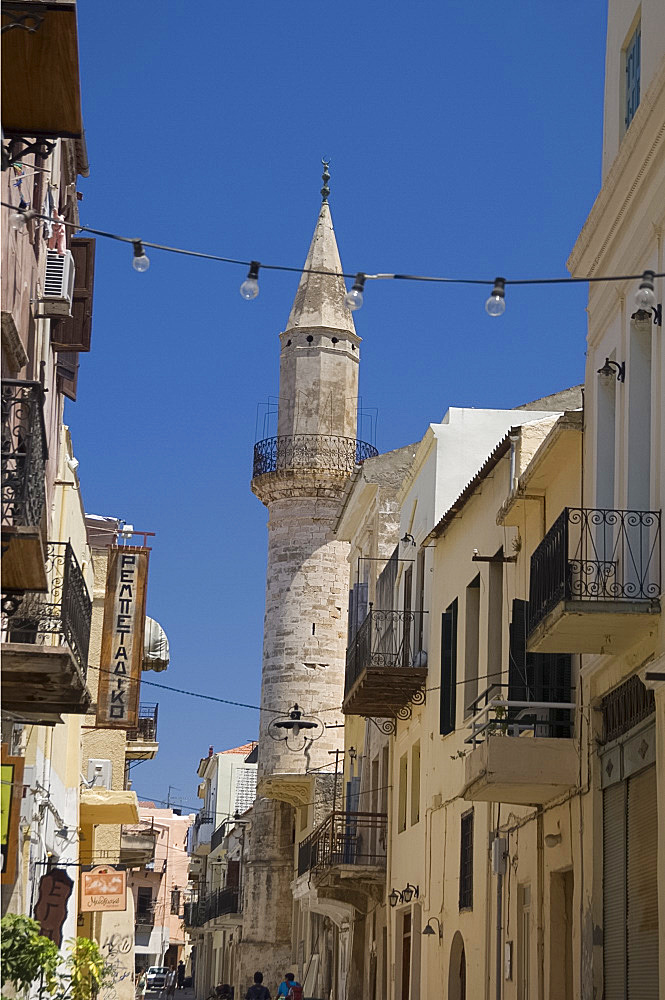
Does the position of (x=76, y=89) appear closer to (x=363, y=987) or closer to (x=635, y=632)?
(x=635, y=632)

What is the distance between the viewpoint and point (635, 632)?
1160 cm

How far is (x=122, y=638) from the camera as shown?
22.9 meters

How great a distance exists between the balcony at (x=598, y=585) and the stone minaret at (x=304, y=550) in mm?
23999

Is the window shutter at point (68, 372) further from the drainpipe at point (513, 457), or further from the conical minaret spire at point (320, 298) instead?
the conical minaret spire at point (320, 298)

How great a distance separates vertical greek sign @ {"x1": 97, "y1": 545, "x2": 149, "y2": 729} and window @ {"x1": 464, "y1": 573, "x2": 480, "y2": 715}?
18.5 feet

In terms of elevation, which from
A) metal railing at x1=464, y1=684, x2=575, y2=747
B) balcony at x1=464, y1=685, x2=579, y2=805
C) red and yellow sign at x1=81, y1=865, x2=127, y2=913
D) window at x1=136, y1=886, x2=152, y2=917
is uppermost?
metal railing at x1=464, y1=684, x2=575, y2=747

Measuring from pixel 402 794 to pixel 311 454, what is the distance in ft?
47.2

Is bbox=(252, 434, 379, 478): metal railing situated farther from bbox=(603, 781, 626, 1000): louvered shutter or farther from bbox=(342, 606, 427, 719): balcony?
bbox=(603, 781, 626, 1000): louvered shutter

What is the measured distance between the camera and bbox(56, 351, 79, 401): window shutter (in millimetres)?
18906

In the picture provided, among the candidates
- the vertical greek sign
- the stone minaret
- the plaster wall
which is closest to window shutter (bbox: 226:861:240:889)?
the stone minaret

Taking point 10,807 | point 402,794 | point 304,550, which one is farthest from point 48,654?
point 304,550

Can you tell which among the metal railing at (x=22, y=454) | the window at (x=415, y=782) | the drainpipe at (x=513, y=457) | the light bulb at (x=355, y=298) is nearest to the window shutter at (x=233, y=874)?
the window at (x=415, y=782)

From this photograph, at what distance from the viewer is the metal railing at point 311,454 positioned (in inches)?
1470

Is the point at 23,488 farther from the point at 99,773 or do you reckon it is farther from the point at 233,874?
the point at 233,874
